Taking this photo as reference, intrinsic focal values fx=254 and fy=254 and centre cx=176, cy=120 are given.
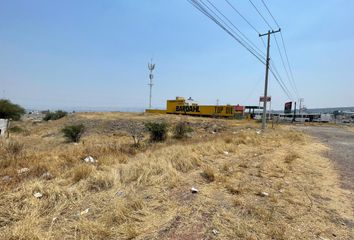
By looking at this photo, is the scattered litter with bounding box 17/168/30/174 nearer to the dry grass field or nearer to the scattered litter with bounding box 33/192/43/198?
the dry grass field

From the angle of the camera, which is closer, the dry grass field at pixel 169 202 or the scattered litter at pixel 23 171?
the dry grass field at pixel 169 202

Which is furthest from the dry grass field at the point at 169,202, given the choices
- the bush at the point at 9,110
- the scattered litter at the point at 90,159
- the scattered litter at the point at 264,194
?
the bush at the point at 9,110

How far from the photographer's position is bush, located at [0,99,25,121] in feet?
156

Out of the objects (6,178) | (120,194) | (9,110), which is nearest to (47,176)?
(6,178)

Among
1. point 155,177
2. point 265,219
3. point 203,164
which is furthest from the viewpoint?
point 203,164

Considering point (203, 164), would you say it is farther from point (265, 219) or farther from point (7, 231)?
point (7, 231)

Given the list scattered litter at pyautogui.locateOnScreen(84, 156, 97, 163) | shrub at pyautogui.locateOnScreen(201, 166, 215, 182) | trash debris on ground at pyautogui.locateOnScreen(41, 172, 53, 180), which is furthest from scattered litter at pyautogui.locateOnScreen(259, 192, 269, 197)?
scattered litter at pyautogui.locateOnScreen(84, 156, 97, 163)

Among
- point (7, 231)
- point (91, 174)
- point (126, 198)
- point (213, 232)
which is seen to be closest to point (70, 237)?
point (7, 231)

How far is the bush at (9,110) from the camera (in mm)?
47578

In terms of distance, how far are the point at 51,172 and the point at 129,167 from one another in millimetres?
2073

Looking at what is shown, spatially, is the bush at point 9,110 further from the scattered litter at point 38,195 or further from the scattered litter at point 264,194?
the scattered litter at point 264,194

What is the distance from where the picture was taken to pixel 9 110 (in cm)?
4862

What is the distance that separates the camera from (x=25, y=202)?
4.67 m

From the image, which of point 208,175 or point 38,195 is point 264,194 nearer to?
point 208,175
